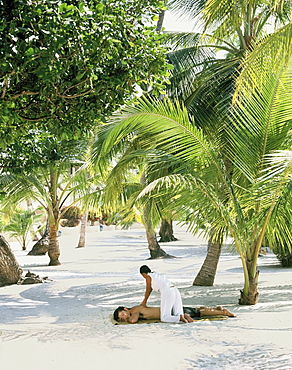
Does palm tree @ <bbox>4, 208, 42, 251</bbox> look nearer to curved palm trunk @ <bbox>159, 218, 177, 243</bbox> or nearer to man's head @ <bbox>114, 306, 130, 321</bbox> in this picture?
curved palm trunk @ <bbox>159, 218, 177, 243</bbox>

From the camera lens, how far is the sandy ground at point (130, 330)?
5.00 meters

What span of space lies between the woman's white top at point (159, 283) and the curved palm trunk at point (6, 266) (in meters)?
4.86

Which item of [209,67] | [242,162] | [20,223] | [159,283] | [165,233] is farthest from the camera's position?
[165,233]

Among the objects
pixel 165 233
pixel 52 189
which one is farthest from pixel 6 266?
pixel 165 233

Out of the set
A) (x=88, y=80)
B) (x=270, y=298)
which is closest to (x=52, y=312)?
(x=270, y=298)

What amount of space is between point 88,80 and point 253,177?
3835 mm

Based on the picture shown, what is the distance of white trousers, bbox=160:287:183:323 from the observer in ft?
22.7

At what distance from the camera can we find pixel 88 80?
16.9 feet

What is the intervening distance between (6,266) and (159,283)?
16.8 ft

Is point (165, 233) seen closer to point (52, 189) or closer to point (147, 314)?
point (52, 189)

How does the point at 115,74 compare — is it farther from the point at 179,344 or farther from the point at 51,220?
the point at 51,220

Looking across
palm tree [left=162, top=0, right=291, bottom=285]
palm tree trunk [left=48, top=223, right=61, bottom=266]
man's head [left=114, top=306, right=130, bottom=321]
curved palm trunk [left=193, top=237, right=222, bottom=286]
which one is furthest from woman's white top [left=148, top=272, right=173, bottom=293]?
palm tree trunk [left=48, top=223, right=61, bottom=266]

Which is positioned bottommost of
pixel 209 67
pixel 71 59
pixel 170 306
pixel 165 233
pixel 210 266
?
pixel 170 306

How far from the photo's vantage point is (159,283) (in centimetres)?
726
